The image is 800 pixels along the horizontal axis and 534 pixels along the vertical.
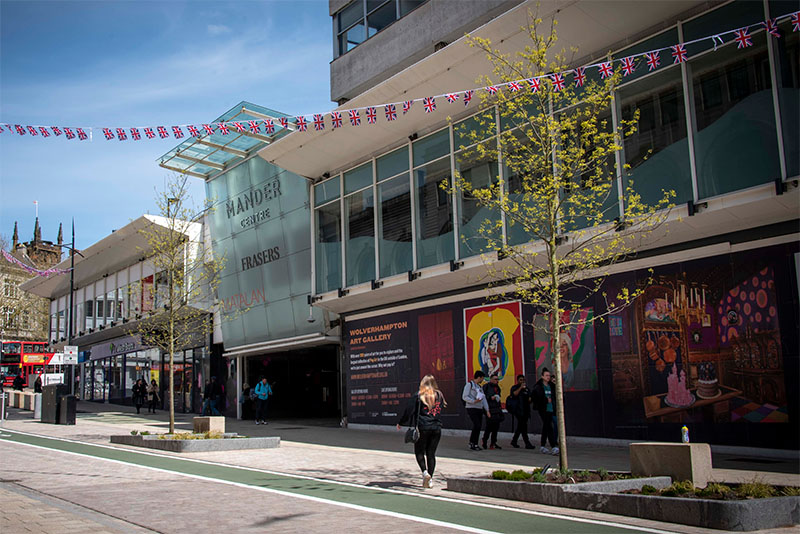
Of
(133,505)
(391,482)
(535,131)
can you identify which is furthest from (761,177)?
(133,505)

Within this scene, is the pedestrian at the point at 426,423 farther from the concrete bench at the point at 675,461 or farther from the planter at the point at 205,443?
the planter at the point at 205,443

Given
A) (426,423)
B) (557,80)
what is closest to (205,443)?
(426,423)

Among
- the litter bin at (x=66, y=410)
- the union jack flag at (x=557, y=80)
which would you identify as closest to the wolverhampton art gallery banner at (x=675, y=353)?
the union jack flag at (x=557, y=80)

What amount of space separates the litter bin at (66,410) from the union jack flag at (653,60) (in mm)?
22463

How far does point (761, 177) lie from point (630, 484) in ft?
23.2

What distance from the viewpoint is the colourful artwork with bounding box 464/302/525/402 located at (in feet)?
60.8

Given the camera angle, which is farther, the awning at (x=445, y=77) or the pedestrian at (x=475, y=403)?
the pedestrian at (x=475, y=403)

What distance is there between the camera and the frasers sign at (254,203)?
1137 inches

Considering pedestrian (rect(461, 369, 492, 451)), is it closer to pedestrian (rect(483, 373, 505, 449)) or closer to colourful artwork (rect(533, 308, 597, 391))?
pedestrian (rect(483, 373, 505, 449))

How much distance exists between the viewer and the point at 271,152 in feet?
79.7

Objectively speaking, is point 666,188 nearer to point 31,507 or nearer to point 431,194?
point 431,194

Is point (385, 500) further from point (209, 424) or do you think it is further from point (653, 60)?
point (653, 60)

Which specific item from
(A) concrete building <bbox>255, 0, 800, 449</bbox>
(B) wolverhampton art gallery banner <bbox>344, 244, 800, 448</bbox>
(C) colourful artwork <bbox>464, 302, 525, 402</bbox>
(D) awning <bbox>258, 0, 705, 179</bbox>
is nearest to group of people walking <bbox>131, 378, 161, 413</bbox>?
(D) awning <bbox>258, 0, 705, 179</bbox>

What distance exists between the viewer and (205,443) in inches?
643
